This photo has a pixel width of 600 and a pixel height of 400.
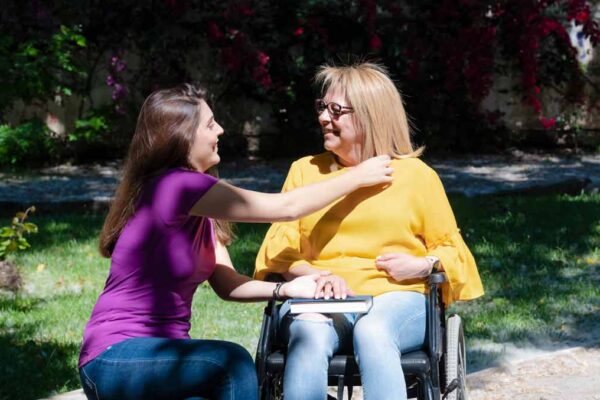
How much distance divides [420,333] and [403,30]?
9333 mm

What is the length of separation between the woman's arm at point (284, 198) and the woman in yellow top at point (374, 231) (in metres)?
0.15

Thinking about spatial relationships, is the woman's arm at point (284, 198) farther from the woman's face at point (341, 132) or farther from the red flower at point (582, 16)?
the red flower at point (582, 16)

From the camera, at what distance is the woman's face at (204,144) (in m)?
3.46

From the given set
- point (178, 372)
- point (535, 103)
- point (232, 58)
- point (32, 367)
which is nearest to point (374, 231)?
point (178, 372)

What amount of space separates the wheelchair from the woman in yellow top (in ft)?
0.21

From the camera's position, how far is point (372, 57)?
12398 mm

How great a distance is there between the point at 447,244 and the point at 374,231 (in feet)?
0.85

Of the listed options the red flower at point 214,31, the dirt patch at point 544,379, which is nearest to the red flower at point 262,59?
the red flower at point 214,31

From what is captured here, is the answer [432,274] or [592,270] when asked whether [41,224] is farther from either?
[432,274]

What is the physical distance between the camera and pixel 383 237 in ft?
12.8

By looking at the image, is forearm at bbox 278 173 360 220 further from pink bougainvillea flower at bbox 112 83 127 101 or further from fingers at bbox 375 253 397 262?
pink bougainvillea flower at bbox 112 83 127 101

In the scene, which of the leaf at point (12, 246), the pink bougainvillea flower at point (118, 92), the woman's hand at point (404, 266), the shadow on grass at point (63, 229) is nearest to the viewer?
the woman's hand at point (404, 266)

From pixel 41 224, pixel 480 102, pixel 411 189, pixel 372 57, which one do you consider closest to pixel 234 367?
pixel 411 189

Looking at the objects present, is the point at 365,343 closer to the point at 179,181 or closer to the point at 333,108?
the point at 179,181
